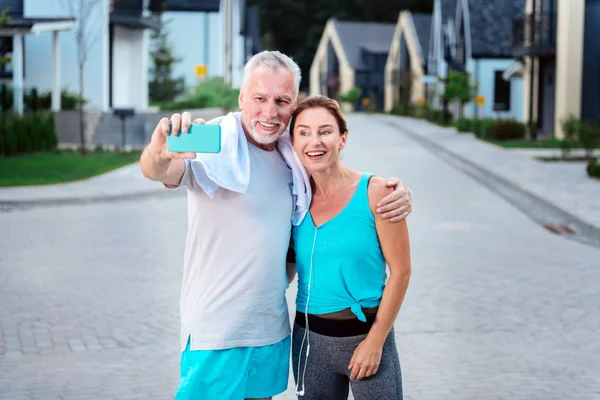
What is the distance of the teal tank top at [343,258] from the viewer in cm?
364

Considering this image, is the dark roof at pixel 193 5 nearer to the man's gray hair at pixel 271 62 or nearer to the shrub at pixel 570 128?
the shrub at pixel 570 128

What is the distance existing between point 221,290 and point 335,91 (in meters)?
85.3

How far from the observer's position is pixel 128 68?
36094mm

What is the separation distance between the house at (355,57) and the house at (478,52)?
719 inches

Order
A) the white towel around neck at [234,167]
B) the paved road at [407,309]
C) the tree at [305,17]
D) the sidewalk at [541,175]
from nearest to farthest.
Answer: the white towel around neck at [234,167] < the paved road at [407,309] < the sidewalk at [541,175] < the tree at [305,17]

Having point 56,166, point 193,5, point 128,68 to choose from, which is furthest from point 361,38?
point 56,166

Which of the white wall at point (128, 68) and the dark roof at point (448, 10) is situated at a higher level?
the dark roof at point (448, 10)

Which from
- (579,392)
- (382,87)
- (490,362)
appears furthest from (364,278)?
(382,87)

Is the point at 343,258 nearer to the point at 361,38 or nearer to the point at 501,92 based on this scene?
the point at 501,92

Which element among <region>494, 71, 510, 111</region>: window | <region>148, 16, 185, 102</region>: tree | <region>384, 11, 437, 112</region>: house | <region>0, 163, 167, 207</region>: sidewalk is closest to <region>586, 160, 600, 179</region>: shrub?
<region>0, 163, 167, 207</region>: sidewalk

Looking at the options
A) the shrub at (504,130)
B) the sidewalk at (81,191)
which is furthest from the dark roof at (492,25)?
the sidewalk at (81,191)

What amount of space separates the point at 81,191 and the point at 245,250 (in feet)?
49.8

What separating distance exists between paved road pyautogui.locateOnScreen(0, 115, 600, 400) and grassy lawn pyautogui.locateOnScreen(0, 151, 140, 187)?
5.12 meters

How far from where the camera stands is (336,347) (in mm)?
3705
